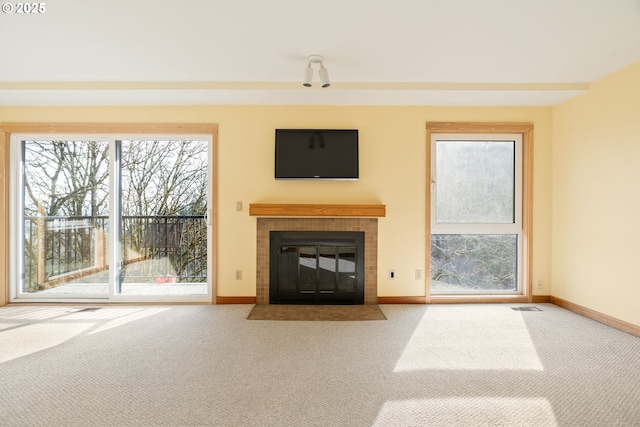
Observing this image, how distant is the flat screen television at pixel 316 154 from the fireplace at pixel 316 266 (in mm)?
656

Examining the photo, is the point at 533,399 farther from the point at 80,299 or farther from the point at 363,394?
the point at 80,299

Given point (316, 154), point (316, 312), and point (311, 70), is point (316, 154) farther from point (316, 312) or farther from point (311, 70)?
point (316, 312)

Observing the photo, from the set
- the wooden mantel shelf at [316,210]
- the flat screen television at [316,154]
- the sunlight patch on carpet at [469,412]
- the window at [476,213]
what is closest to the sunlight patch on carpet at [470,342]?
the sunlight patch on carpet at [469,412]

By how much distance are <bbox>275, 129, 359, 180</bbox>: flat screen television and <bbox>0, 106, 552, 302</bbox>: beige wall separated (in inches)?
4.8

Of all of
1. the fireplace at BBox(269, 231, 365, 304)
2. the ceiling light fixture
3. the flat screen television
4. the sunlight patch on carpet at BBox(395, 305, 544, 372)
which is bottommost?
the sunlight patch on carpet at BBox(395, 305, 544, 372)

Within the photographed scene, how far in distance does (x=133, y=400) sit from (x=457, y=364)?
6.54 ft

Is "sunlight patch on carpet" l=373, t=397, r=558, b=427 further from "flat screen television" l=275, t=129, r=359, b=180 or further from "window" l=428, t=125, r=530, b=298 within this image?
"flat screen television" l=275, t=129, r=359, b=180

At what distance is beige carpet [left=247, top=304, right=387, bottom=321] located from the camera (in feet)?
10.3

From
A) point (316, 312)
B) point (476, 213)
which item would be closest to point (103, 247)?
point (316, 312)

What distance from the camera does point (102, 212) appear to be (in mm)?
3699

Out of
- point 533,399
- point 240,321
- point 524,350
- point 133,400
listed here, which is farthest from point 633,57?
point 133,400

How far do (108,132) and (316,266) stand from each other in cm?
274

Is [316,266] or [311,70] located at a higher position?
[311,70]

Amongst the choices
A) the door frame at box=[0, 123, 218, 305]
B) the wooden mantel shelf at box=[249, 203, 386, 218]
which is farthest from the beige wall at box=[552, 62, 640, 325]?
the door frame at box=[0, 123, 218, 305]
